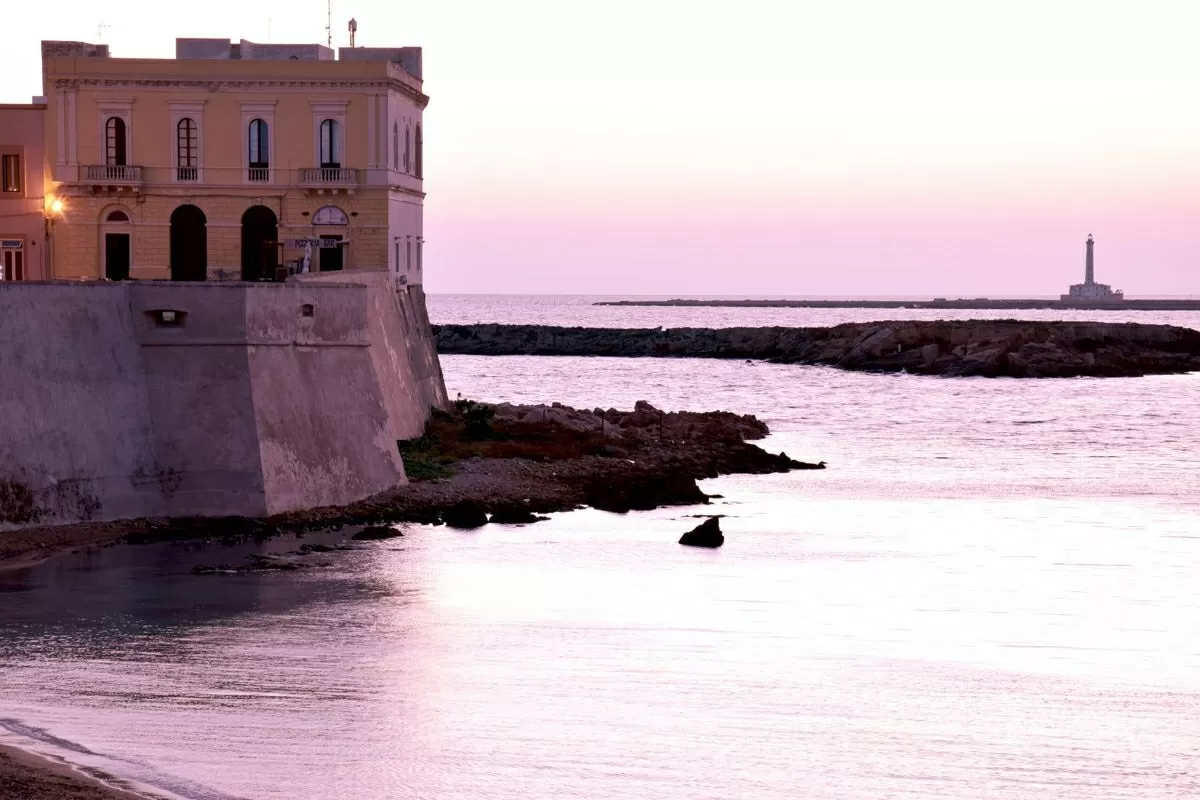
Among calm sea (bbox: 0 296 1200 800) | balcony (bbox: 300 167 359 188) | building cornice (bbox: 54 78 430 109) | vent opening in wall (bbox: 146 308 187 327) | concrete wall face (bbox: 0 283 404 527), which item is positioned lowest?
calm sea (bbox: 0 296 1200 800)

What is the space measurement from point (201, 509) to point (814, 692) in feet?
47.9

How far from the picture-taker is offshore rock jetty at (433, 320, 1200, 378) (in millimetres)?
115312

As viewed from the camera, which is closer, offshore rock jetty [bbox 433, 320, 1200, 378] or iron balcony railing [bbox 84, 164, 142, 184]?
iron balcony railing [bbox 84, 164, 142, 184]

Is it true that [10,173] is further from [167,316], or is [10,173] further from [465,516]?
[465,516]

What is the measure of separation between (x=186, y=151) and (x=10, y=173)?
15.9 ft

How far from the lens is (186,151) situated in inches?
1865

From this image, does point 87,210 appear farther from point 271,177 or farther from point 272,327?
point 272,327

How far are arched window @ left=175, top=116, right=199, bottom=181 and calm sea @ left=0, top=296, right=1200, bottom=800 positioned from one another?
16.2 m

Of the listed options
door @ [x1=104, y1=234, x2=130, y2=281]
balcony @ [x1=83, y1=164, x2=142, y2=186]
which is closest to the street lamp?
balcony @ [x1=83, y1=164, x2=142, y2=186]

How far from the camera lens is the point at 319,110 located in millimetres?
47594

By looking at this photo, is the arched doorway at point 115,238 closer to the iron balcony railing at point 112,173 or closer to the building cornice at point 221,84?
the iron balcony railing at point 112,173

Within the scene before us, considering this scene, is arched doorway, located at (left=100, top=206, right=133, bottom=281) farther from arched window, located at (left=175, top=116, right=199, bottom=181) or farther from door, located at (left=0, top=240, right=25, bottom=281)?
door, located at (left=0, top=240, right=25, bottom=281)

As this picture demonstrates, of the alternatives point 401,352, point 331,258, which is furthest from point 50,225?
point 401,352

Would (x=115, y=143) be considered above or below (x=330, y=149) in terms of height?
above
